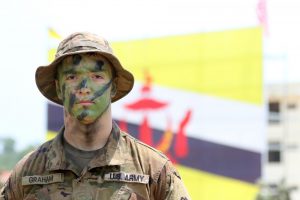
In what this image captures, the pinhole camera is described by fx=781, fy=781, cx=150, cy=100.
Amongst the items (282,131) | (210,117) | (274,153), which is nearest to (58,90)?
(210,117)

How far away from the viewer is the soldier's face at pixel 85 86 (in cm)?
317

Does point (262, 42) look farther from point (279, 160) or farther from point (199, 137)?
point (279, 160)

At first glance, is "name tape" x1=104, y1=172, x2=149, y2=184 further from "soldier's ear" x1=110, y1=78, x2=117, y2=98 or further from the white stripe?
the white stripe

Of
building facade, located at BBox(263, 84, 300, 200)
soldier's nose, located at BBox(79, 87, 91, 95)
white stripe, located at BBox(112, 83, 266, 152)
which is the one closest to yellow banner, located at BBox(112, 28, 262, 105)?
white stripe, located at BBox(112, 83, 266, 152)

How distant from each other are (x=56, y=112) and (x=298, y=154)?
1044 inches

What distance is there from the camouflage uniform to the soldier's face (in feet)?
0.64

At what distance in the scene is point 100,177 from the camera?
3260 millimetres

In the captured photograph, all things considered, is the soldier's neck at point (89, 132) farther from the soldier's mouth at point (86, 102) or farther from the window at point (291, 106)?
the window at point (291, 106)

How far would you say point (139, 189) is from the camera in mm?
3283

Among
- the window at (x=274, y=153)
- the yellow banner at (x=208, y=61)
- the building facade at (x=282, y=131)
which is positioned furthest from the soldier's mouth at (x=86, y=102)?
the window at (x=274, y=153)

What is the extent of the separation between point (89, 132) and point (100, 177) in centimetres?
19

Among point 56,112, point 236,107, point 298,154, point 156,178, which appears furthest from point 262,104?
point 298,154

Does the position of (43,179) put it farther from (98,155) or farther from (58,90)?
(58,90)

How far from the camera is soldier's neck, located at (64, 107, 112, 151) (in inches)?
128
